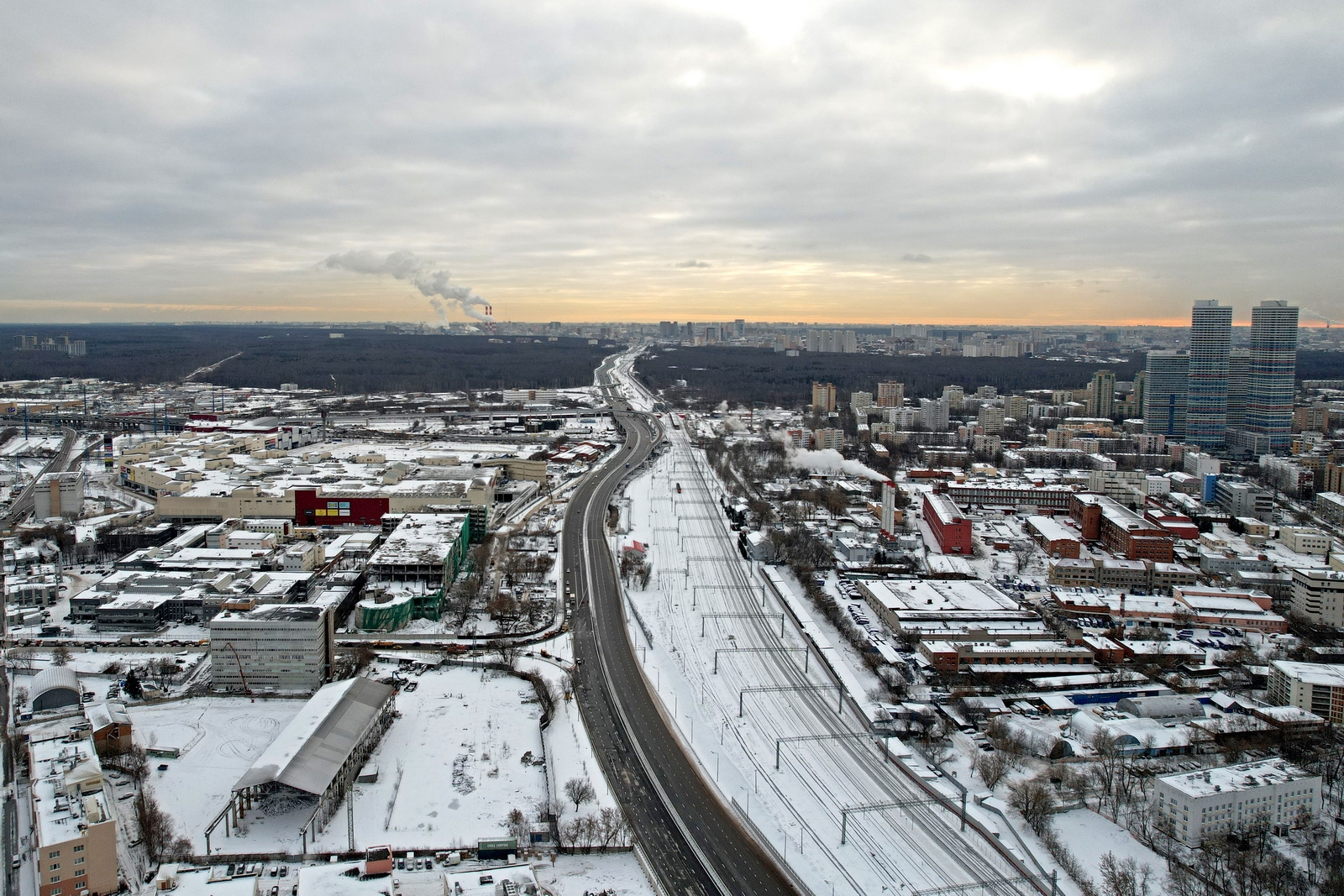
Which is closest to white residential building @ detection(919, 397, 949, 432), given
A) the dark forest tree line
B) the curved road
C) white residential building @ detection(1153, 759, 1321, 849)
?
the dark forest tree line

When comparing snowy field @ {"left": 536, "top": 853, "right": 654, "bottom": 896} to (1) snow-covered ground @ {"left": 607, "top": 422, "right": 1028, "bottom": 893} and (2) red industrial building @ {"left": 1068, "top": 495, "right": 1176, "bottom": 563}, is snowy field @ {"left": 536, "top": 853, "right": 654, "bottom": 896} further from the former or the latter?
(2) red industrial building @ {"left": 1068, "top": 495, "right": 1176, "bottom": 563}

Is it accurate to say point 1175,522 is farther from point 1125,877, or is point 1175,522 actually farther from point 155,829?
point 155,829

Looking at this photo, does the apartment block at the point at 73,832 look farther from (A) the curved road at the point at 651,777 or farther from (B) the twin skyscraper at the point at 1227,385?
(B) the twin skyscraper at the point at 1227,385

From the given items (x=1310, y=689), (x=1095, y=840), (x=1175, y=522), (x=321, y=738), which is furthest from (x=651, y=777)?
(x=1175, y=522)

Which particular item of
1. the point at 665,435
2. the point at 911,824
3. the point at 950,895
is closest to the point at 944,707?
the point at 911,824

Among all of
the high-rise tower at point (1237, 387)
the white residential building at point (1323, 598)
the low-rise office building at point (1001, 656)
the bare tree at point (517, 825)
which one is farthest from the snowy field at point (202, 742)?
the high-rise tower at point (1237, 387)
